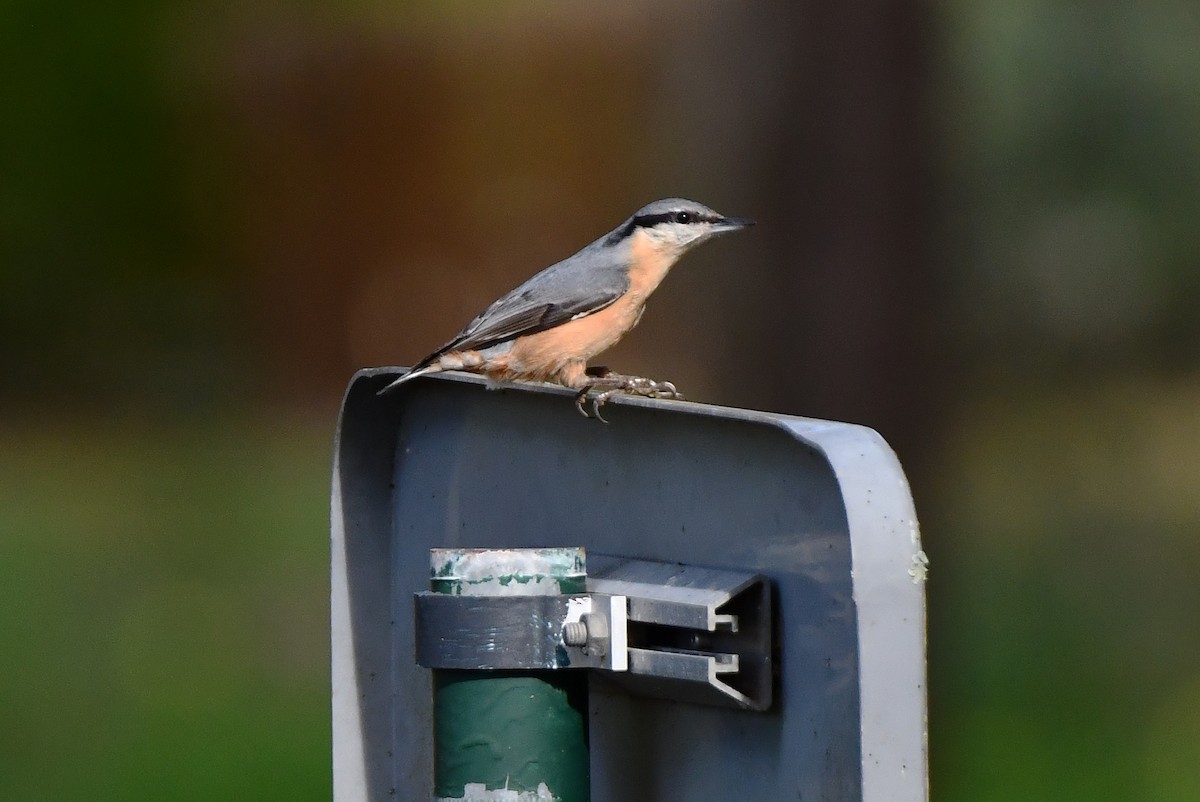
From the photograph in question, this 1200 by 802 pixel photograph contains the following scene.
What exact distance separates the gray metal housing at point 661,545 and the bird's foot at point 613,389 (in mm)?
19

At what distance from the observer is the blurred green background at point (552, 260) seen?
500 cm

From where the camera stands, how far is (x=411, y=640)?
187 centimetres

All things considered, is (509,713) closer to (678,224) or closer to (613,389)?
(613,389)

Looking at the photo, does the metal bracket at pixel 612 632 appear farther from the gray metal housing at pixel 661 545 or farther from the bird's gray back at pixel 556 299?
the bird's gray back at pixel 556 299

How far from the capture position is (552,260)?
31.7 feet

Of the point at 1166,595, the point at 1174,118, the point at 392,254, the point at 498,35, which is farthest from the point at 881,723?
the point at 498,35

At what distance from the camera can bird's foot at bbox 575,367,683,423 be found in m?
1.61

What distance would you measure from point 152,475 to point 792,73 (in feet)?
18.6

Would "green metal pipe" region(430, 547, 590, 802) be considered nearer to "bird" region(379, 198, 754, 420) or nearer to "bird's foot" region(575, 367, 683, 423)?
"bird's foot" region(575, 367, 683, 423)

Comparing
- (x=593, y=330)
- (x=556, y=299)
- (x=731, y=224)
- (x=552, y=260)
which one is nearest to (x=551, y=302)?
(x=556, y=299)

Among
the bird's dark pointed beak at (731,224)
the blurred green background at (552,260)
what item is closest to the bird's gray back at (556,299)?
the bird's dark pointed beak at (731,224)

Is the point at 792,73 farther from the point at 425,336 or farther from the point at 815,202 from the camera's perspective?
the point at 425,336

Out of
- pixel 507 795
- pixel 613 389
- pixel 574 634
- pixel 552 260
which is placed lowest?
pixel 507 795

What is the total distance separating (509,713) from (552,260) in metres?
8.32
